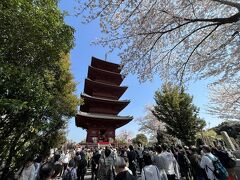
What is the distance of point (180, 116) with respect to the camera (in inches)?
779

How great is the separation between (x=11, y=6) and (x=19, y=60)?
2142 mm

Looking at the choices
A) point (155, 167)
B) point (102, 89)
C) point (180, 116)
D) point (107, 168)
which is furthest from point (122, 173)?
point (102, 89)

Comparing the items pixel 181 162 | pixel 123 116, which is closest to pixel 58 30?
pixel 181 162

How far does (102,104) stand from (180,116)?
11088 mm

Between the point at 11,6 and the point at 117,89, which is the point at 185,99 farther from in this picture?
the point at 11,6

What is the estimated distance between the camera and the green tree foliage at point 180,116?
19.5 meters

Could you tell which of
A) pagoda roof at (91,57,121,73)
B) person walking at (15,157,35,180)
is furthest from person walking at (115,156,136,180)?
pagoda roof at (91,57,121,73)

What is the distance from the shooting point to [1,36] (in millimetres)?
5844

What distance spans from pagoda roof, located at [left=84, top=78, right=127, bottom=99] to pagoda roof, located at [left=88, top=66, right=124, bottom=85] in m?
1.71

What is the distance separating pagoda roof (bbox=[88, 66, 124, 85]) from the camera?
95.1 ft

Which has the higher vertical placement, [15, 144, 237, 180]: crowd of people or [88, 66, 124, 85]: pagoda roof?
[88, 66, 124, 85]: pagoda roof

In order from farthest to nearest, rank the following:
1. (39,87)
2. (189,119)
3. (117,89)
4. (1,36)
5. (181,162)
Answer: (117,89), (189,119), (181,162), (39,87), (1,36)

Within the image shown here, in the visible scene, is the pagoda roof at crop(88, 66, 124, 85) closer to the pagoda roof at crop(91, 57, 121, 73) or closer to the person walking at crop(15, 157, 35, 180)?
the pagoda roof at crop(91, 57, 121, 73)

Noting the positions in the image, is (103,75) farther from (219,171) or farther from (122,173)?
(122,173)
